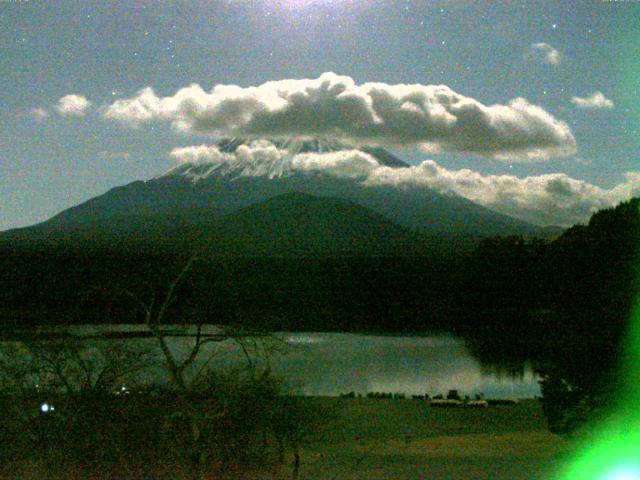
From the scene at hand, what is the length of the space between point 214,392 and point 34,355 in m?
1.93

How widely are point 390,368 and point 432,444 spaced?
47.0ft

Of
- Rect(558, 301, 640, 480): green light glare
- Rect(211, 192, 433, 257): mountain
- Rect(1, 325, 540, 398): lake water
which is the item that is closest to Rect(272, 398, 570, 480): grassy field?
Rect(558, 301, 640, 480): green light glare

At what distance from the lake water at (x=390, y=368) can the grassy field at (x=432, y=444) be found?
291 cm

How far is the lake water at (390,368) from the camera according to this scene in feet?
72.8

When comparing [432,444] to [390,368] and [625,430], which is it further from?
[390,368]

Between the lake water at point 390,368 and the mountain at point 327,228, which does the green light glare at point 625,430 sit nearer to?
the lake water at point 390,368

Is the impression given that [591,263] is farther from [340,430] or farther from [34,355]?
[340,430]

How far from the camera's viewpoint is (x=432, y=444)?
12.3 meters

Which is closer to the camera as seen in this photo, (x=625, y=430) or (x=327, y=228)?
(x=625, y=430)

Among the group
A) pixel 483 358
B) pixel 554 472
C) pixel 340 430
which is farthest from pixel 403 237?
pixel 554 472

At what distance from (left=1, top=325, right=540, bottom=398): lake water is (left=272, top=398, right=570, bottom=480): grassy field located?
291 centimetres

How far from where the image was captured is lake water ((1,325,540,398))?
22.2 meters

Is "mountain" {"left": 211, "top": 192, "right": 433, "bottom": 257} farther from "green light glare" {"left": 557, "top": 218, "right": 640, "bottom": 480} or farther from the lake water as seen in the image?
"green light glare" {"left": 557, "top": 218, "right": 640, "bottom": 480}

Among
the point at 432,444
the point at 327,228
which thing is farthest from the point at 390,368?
the point at 327,228
